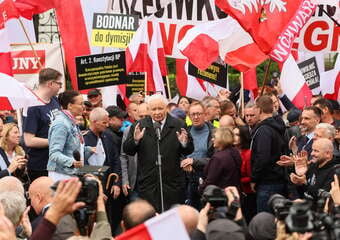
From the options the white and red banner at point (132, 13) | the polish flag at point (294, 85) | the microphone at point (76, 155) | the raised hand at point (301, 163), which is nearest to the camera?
the microphone at point (76, 155)

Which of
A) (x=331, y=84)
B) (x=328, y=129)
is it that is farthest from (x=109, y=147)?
(x=331, y=84)

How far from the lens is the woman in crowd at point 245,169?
12.0m

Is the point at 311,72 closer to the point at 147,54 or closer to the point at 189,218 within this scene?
the point at 147,54

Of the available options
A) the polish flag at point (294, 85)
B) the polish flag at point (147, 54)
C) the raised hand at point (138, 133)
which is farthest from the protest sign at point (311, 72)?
the raised hand at point (138, 133)

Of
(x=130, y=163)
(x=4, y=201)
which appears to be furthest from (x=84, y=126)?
(x=4, y=201)

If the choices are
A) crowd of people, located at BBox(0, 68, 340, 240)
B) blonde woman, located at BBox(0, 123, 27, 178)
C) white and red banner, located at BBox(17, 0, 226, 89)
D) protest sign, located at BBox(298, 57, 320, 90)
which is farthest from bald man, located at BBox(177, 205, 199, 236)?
protest sign, located at BBox(298, 57, 320, 90)

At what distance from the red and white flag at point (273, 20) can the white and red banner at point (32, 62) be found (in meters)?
4.53

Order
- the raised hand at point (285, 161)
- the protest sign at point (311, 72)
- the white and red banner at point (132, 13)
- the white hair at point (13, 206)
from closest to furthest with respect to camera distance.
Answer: the white hair at point (13, 206)
the raised hand at point (285, 161)
the white and red banner at point (132, 13)
the protest sign at point (311, 72)

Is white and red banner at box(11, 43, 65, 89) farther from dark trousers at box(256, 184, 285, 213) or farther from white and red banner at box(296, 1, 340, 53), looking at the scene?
dark trousers at box(256, 184, 285, 213)

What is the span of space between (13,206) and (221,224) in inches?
57.8

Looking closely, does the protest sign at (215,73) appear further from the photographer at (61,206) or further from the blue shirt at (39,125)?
the photographer at (61,206)

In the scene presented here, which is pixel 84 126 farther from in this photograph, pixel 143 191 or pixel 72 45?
pixel 72 45

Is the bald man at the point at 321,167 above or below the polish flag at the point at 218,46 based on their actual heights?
below

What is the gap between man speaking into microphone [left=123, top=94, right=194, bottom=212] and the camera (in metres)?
11.7
